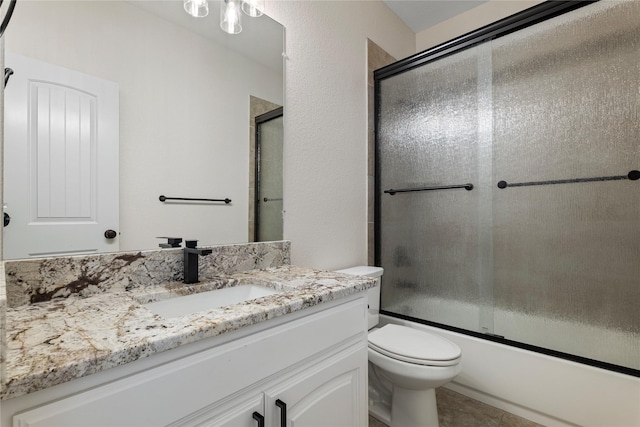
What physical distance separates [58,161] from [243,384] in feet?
2.67

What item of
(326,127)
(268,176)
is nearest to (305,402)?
(268,176)

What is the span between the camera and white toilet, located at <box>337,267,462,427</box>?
1.29m

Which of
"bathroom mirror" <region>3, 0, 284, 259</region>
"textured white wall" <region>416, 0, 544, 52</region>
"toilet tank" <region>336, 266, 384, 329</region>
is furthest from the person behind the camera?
"textured white wall" <region>416, 0, 544, 52</region>

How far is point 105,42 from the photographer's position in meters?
0.97

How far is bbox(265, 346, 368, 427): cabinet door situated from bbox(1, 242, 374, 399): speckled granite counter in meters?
0.20

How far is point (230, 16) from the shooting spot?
1.28m

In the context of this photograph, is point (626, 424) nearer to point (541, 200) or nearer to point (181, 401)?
point (541, 200)

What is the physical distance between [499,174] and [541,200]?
238mm

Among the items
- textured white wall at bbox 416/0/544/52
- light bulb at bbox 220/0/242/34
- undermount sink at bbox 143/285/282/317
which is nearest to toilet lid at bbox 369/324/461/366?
undermount sink at bbox 143/285/282/317

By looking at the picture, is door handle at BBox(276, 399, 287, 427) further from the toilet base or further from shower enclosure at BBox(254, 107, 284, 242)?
the toilet base

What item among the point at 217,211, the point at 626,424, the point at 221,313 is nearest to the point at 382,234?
the point at 217,211

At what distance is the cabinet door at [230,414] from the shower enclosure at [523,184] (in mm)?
1461

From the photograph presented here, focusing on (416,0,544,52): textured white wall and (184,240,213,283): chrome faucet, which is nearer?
(184,240,213,283): chrome faucet

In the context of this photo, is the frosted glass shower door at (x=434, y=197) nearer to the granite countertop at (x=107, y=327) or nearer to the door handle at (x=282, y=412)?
the granite countertop at (x=107, y=327)
